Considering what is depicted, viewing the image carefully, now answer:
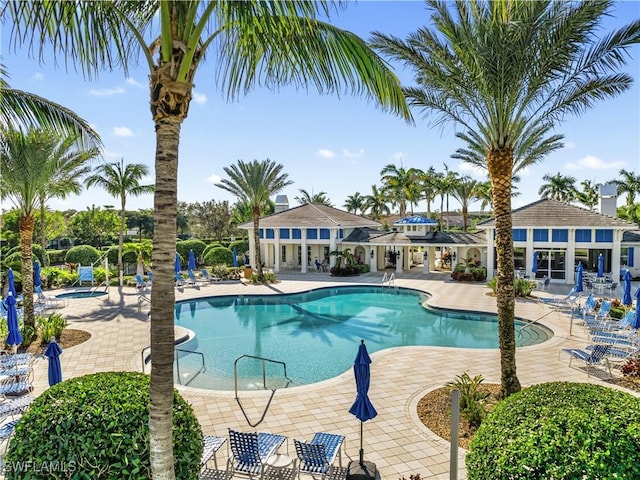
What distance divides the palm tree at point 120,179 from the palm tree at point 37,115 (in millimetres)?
19116

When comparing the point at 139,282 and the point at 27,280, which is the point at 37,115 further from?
the point at 139,282

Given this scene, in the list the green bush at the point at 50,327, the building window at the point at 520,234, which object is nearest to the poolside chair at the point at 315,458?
the green bush at the point at 50,327

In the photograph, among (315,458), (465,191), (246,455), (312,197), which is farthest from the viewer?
(312,197)

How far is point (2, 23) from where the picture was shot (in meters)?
4.04

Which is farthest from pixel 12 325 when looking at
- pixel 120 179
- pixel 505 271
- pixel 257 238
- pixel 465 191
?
pixel 465 191

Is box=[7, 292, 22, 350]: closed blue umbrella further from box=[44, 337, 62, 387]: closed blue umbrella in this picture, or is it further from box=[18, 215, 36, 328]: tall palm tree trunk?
box=[18, 215, 36, 328]: tall palm tree trunk

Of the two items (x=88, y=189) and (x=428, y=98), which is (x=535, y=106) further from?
(x=88, y=189)

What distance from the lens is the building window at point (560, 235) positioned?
26906 mm

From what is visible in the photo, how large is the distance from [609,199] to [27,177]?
3570cm

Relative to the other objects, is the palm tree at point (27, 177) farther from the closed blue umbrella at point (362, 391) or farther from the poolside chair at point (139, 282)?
the closed blue umbrella at point (362, 391)

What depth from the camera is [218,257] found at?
3359 cm

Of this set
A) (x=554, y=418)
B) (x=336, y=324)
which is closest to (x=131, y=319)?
(x=336, y=324)

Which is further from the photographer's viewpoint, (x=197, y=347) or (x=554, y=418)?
(x=197, y=347)

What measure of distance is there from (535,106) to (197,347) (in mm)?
12999
